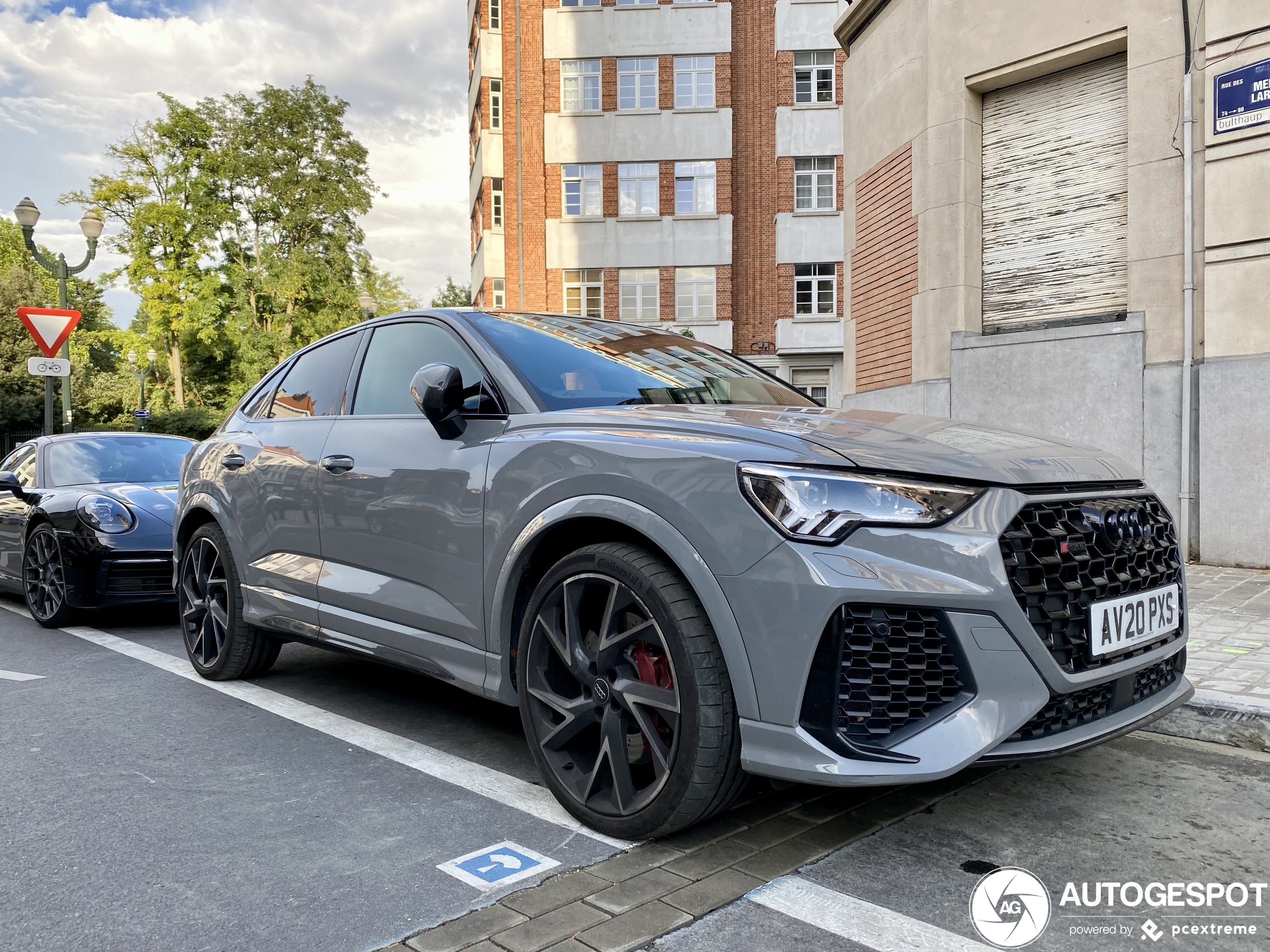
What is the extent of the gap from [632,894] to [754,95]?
100 feet

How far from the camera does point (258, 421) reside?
16.0ft

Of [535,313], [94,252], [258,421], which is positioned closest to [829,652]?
[535,313]

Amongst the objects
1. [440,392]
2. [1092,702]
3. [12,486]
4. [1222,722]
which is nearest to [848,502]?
[1092,702]

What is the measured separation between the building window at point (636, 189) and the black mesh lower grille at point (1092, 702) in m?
28.3

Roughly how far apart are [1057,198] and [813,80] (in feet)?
74.8

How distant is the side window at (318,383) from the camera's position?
439 centimetres

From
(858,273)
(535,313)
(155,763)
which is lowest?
(155,763)

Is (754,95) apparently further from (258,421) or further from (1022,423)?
(258,421)

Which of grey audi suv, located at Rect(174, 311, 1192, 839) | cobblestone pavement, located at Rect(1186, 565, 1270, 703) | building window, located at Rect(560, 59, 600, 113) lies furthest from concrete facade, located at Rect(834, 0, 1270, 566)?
building window, located at Rect(560, 59, 600, 113)

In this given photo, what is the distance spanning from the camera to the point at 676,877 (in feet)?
8.50

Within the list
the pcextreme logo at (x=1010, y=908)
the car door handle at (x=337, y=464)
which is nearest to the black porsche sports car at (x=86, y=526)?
the car door handle at (x=337, y=464)
